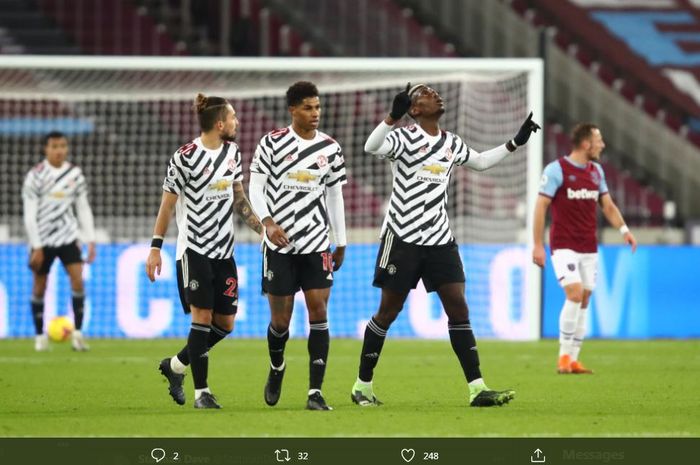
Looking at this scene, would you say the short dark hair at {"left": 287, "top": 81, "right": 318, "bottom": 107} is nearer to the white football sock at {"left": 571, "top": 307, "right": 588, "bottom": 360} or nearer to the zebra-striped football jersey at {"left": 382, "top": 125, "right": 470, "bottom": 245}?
the zebra-striped football jersey at {"left": 382, "top": 125, "right": 470, "bottom": 245}

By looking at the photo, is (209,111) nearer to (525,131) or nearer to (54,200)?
(525,131)

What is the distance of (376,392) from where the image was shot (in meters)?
10.2

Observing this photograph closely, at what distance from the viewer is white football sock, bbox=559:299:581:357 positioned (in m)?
12.1

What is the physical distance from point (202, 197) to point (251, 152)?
1110 cm

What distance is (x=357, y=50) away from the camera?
2389 centimetres

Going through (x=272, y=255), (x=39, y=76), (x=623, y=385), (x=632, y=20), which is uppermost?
(x=632, y=20)

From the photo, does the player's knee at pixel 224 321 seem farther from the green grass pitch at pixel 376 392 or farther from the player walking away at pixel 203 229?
the green grass pitch at pixel 376 392

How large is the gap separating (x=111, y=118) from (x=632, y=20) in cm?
1135

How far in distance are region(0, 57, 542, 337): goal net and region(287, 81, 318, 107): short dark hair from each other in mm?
7117
